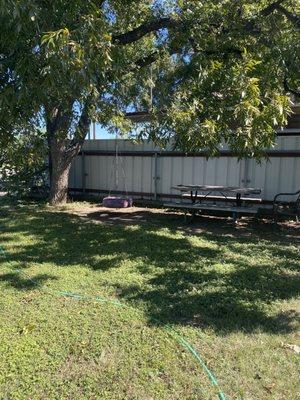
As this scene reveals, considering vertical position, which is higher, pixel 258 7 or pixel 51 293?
pixel 258 7

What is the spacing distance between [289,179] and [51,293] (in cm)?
729

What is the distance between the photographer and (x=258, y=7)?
872 centimetres

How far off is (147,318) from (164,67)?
5.01 metres

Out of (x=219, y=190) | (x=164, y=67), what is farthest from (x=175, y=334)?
(x=219, y=190)

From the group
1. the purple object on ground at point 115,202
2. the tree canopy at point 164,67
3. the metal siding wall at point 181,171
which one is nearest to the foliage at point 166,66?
the tree canopy at point 164,67

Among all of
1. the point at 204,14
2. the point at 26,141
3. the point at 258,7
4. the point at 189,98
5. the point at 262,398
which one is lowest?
the point at 262,398

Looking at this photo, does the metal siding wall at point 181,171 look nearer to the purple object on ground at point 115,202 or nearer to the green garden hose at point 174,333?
the purple object on ground at point 115,202

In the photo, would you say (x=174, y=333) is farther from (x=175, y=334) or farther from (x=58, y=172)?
(x=58, y=172)

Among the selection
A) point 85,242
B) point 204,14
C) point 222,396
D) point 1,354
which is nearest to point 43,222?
point 85,242

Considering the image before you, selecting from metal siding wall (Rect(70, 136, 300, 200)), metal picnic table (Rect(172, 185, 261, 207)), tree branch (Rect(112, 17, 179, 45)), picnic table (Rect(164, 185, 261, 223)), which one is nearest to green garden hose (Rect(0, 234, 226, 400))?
tree branch (Rect(112, 17, 179, 45))

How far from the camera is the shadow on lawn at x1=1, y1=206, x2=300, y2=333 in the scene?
454cm

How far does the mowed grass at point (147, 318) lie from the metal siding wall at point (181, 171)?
10.7 ft

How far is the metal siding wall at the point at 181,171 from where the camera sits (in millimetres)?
10633

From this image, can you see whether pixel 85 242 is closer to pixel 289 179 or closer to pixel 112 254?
pixel 112 254
